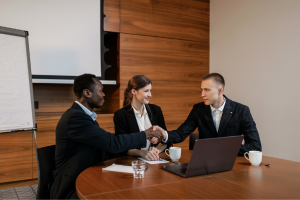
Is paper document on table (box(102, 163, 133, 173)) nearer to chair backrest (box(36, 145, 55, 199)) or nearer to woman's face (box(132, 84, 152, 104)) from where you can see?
chair backrest (box(36, 145, 55, 199))

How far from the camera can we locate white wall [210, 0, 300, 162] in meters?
3.51

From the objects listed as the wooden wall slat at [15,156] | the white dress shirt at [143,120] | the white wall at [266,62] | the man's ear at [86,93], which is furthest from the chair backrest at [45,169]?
the white wall at [266,62]

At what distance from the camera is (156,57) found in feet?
14.1

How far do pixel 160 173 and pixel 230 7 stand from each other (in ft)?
12.3

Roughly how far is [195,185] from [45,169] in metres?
0.98

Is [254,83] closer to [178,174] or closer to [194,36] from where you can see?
[194,36]

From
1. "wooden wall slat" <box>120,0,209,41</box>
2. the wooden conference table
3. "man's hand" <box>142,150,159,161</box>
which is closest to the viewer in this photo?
the wooden conference table

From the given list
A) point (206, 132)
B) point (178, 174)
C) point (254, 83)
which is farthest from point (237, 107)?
point (254, 83)

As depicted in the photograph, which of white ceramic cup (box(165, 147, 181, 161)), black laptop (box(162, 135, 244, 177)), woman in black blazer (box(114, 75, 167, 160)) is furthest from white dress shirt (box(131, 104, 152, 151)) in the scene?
black laptop (box(162, 135, 244, 177))

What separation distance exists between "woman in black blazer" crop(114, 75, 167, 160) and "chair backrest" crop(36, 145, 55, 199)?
2.45 feet

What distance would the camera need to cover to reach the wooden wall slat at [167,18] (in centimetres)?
407

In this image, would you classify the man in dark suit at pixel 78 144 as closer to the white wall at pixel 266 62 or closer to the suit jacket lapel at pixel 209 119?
the suit jacket lapel at pixel 209 119

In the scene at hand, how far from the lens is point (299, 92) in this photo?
11.2 feet

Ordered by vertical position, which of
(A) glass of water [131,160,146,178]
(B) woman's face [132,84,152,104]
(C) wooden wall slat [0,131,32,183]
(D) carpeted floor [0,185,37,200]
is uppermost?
(B) woman's face [132,84,152,104]
